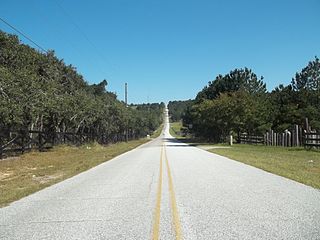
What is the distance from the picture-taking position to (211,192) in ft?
38.1

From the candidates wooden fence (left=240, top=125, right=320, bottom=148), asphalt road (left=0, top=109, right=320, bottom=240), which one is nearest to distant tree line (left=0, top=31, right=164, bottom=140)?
asphalt road (left=0, top=109, right=320, bottom=240)

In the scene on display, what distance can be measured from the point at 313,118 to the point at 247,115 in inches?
543

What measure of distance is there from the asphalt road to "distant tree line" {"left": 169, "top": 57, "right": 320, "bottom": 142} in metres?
41.8

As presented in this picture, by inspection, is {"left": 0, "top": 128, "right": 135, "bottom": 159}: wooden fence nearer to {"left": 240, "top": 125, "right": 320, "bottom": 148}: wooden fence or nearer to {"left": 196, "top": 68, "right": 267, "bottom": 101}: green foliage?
{"left": 240, "top": 125, "right": 320, "bottom": 148}: wooden fence

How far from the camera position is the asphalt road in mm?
7062

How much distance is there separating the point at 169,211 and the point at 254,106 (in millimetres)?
49024

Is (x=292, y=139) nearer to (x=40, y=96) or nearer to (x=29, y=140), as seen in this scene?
(x=40, y=96)

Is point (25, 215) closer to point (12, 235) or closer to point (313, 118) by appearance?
point (12, 235)

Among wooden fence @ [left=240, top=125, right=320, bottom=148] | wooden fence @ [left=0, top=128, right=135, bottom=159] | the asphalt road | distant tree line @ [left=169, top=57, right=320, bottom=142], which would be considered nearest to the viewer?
the asphalt road

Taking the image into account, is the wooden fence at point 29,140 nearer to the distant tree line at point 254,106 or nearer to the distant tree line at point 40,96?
the distant tree line at point 40,96

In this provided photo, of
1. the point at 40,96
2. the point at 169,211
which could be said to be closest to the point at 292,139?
the point at 40,96

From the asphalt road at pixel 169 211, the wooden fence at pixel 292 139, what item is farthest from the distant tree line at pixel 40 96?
the wooden fence at pixel 292 139

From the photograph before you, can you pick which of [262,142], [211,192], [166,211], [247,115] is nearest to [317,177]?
[211,192]

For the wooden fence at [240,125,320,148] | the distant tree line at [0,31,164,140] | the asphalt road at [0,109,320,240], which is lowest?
the asphalt road at [0,109,320,240]
